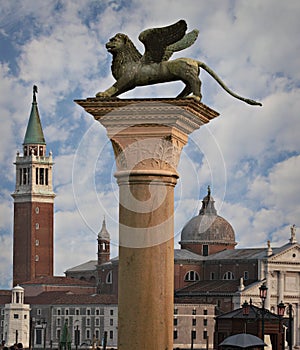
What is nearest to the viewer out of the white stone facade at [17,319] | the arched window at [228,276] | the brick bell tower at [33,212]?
the arched window at [228,276]

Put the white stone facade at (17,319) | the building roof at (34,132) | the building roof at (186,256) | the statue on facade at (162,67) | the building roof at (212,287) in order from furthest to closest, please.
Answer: the building roof at (34,132) < the white stone facade at (17,319) < the building roof at (186,256) < the building roof at (212,287) < the statue on facade at (162,67)

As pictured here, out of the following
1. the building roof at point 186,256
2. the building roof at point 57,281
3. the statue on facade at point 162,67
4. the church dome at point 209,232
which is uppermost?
the church dome at point 209,232

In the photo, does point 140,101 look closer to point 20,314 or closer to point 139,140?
point 139,140

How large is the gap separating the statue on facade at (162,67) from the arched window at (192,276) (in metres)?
81.2

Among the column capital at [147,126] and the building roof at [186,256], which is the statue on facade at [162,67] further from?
the building roof at [186,256]

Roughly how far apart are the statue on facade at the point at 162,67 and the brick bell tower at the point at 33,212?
296 ft

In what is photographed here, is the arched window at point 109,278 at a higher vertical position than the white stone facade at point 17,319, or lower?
higher

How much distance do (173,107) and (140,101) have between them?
0.20 meters

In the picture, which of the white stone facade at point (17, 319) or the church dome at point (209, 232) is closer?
the church dome at point (209, 232)

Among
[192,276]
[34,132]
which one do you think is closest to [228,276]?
[192,276]

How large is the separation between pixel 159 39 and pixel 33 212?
91.8 m

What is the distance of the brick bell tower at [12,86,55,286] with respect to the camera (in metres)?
97.6

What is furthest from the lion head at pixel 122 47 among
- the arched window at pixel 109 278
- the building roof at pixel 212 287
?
the arched window at pixel 109 278

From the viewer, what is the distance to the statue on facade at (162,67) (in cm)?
740
